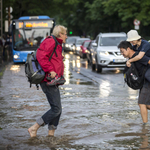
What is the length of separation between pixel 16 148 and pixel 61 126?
1.60 metres

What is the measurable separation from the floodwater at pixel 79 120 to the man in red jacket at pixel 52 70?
0.28 metres

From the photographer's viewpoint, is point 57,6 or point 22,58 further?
point 57,6

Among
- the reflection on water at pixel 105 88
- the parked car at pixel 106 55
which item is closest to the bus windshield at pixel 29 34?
the parked car at pixel 106 55

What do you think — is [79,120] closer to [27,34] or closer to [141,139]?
[141,139]

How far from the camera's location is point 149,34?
142ft

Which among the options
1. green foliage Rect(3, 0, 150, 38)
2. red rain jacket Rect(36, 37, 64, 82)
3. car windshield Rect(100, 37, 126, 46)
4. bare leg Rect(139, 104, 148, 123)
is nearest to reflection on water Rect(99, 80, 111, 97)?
bare leg Rect(139, 104, 148, 123)

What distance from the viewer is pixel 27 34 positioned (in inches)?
1021

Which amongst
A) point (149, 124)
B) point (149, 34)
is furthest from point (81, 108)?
point (149, 34)

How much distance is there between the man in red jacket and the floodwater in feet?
0.93

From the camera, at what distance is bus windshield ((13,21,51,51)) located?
25828mm

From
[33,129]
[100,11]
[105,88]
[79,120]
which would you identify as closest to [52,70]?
[33,129]

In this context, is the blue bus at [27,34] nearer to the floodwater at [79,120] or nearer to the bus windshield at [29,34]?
the bus windshield at [29,34]

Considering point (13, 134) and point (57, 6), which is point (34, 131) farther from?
point (57, 6)

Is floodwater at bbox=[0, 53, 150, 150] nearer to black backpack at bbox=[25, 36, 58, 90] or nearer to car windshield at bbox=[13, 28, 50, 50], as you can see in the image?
black backpack at bbox=[25, 36, 58, 90]
